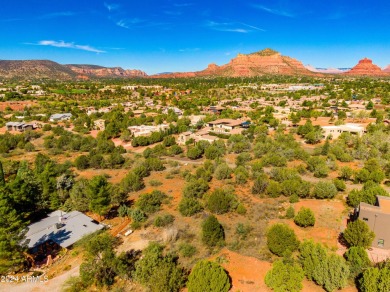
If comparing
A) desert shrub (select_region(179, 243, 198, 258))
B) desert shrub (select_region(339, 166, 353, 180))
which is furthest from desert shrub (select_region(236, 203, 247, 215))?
desert shrub (select_region(339, 166, 353, 180))

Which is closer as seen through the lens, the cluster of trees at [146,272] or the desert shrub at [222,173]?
the cluster of trees at [146,272]

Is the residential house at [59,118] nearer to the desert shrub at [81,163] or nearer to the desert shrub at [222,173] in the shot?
the desert shrub at [81,163]

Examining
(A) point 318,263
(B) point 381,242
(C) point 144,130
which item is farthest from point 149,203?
(C) point 144,130

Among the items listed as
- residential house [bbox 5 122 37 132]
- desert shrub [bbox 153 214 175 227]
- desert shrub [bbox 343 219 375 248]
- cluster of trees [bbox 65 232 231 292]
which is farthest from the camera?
residential house [bbox 5 122 37 132]

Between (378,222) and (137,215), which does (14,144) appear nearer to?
(137,215)

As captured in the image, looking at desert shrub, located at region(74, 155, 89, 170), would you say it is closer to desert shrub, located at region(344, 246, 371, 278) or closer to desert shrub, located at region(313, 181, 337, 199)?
desert shrub, located at region(313, 181, 337, 199)

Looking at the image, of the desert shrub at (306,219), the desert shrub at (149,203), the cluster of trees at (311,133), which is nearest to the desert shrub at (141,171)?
the desert shrub at (149,203)

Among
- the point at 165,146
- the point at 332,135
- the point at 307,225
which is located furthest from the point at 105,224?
the point at 332,135
